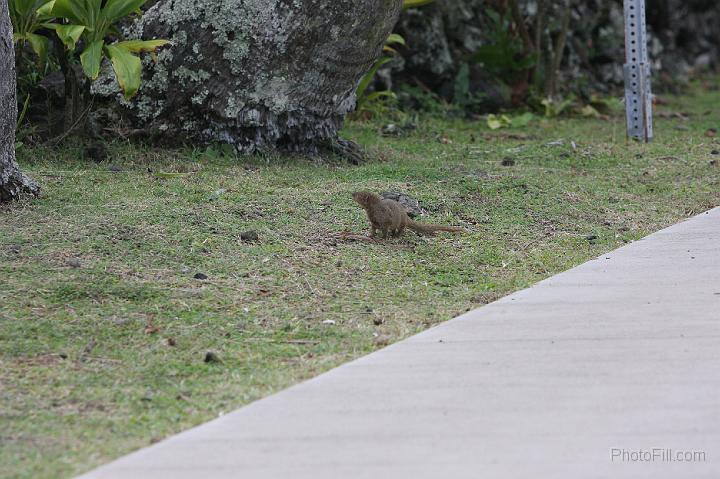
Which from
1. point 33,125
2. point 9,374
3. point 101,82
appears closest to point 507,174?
point 101,82

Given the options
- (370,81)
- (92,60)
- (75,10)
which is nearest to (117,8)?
(75,10)

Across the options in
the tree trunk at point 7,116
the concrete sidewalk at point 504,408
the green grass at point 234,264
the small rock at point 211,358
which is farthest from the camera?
the tree trunk at point 7,116

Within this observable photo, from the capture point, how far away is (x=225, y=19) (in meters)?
7.57

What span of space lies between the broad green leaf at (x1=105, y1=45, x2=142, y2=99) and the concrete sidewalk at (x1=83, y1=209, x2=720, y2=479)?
3.39 m

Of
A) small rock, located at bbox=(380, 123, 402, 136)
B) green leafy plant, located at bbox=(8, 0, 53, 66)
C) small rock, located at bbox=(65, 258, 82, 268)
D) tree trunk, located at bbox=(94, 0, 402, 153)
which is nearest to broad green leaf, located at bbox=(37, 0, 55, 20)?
green leafy plant, located at bbox=(8, 0, 53, 66)

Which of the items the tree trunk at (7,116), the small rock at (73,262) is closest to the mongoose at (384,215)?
the small rock at (73,262)

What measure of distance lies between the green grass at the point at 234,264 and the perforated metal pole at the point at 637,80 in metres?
0.99

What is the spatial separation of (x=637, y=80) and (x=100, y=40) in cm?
527

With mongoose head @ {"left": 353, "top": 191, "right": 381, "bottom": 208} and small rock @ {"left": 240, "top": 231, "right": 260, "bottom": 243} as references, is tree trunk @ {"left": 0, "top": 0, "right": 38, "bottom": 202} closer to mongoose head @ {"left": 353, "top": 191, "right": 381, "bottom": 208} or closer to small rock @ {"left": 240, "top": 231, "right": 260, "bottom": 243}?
small rock @ {"left": 240, "top": 231, "right": 260, "bottom": 243}

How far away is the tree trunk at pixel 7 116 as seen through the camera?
596 centimetres

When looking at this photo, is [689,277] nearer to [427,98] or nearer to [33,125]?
[33,125]

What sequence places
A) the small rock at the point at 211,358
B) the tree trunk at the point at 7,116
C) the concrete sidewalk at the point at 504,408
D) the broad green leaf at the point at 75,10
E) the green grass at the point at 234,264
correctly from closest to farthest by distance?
the concrete sidewalk at the point at 504,408 < the green grass at the point at 234,264 < the small rock at the point at 211,358 < the tree trunk at the point at 7,116 < the broad green leaf at the point at 75,10

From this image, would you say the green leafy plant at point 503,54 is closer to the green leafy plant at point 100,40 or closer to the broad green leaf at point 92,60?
the green leafy plant at point 100,40

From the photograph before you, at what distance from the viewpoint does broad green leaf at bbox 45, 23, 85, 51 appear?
6.97 meters
